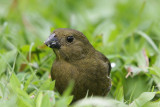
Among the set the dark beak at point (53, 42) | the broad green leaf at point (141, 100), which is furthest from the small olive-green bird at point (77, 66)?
the broad green leaf at point (141, 100)

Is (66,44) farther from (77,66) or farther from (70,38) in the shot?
(77,66)

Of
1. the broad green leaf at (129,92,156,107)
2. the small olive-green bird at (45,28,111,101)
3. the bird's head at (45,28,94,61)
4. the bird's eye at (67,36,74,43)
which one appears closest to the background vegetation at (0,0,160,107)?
the broad green leaf at (129,92,156,107)

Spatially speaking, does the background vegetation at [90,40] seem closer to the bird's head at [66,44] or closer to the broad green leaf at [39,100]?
the broad green leaf at [39,100]

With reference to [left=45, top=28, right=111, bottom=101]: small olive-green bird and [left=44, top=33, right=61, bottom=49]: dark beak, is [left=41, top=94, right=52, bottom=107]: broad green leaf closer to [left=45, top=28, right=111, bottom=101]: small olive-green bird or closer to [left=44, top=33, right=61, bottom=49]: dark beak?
[left=45, top=28, right=111, bottom=101]: small olive-green bird

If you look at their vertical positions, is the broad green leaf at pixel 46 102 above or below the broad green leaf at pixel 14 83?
below

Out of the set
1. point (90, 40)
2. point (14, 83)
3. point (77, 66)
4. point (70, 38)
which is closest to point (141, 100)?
point (77, 66)

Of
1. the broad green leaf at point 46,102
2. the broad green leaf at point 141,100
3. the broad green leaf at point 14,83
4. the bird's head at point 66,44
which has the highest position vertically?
the bird's head at point 66,44
